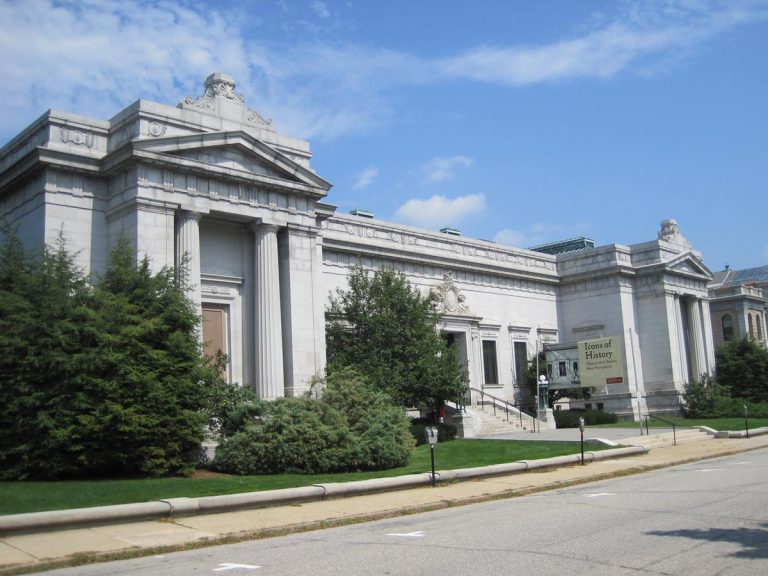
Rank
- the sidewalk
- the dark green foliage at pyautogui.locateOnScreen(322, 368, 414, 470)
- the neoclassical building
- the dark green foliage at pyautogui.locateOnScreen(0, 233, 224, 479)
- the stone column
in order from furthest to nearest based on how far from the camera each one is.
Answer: the stone column → the neoclassical building → the dark green foliage at pyautogui.locateOnScreen(322, 368, 414, 470) → the dark green foliage at pyautogui.locateOnScreen(0, 233, 224, 479) → the sidewalk

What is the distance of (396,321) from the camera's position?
32.5 m

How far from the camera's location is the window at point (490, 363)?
45700 millimetres

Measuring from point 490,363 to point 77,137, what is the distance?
1079 inches

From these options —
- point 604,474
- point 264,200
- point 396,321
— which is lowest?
point 604,474

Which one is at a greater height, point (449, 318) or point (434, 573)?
point (449, 318)

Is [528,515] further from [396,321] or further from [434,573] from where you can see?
[396,321]

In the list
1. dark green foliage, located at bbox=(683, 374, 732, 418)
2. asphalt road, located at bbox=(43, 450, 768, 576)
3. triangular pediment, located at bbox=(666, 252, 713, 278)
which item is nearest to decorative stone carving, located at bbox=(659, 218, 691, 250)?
triangular pediment, located at bbox=(666, 252, 713, 278)

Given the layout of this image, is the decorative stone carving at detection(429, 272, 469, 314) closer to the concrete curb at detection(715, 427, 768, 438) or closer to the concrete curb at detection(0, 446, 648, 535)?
the concrete curb at detection(715, 427, 768, 438)

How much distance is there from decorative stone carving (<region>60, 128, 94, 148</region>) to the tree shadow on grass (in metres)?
22.9

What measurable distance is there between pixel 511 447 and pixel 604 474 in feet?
27.0

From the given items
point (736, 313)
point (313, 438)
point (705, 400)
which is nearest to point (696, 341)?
point (705, 400)

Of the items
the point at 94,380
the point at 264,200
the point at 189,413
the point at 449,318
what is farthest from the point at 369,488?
the point at 449,318

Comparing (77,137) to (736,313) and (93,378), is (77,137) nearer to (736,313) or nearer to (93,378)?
(93,378)

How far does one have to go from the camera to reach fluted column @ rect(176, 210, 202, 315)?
86.4ft
